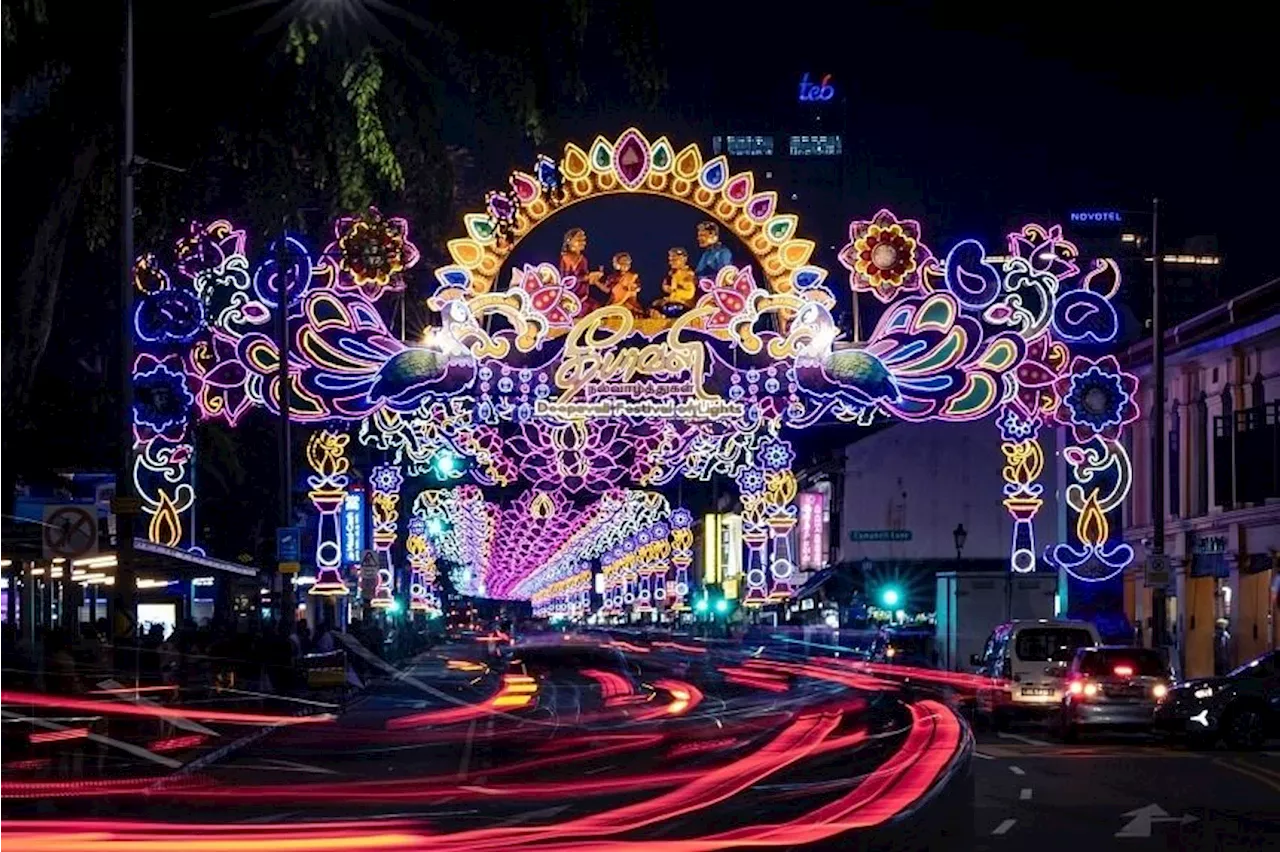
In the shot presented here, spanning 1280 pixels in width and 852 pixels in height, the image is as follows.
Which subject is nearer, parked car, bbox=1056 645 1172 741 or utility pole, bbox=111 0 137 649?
utility pole, bbox=111 0 137 649

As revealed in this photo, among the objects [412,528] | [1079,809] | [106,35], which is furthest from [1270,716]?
[412,528]

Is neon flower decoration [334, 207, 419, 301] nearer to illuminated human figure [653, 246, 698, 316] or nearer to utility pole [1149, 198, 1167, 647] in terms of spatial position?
illuminated human figure [653, 246, 698, 316]

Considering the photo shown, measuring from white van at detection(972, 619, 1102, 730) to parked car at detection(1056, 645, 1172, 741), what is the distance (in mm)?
2251

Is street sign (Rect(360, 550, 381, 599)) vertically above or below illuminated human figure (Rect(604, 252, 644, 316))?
below

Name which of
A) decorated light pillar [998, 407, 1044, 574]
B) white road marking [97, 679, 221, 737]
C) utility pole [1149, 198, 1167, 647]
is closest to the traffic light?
decorated light pillar [998, 407, 1044, 574]

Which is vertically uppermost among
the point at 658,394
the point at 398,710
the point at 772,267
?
the point at 772,267

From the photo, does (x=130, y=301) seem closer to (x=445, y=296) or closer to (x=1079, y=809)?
(x=1079, y=809)

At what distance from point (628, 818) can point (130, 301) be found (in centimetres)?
1000

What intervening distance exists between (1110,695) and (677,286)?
12.3 metres

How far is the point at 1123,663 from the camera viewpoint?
33.1 meters

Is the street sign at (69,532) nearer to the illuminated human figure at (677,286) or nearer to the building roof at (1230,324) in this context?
the illuminated human figure at (677,286)

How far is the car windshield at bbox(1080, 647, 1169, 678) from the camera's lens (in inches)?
1289

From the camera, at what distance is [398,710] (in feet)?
134

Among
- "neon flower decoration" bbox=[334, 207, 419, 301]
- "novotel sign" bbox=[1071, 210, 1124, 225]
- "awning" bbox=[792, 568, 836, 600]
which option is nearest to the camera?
"neon flower decoration" bbox=[334, 207, 419, 301]
